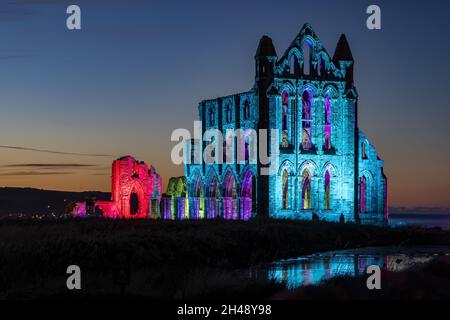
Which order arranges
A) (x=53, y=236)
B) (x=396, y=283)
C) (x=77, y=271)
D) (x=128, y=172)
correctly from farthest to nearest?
(x=128, y=172), (x=53, y=236), (x=77, y=271), (x=396, y=283)

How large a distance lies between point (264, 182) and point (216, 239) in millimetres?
20906

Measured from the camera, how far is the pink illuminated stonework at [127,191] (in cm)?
7525

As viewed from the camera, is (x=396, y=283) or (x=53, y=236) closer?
(x=396, y=283)

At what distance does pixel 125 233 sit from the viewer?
40188mm

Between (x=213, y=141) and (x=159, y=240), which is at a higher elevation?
(x=213, y=141)

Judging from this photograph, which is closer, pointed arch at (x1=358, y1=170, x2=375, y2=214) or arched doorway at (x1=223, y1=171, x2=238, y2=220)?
arched doorway at (x1=223, y1=171, x2=238, y2=220)

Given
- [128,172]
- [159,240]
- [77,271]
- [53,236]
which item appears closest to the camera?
[77,271]

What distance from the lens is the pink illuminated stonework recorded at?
7525 cm

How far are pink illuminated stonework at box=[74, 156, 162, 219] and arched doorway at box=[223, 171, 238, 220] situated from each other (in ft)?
23.2

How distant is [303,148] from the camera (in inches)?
2630

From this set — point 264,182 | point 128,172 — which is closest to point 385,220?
point 264,182

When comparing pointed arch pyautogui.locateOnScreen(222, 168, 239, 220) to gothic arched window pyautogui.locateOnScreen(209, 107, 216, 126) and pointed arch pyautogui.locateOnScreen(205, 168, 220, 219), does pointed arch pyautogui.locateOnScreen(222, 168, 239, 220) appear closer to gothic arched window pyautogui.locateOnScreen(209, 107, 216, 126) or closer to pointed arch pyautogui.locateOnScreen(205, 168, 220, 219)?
pointed arch pyautogui.locateOnScreen(205, 168, 220, 219)

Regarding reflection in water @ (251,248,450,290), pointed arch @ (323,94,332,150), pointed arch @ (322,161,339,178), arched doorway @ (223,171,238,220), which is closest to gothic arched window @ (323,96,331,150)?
pointed arch @ (323,94,332,150)

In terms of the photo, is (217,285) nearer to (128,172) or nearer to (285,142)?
(285,142)
